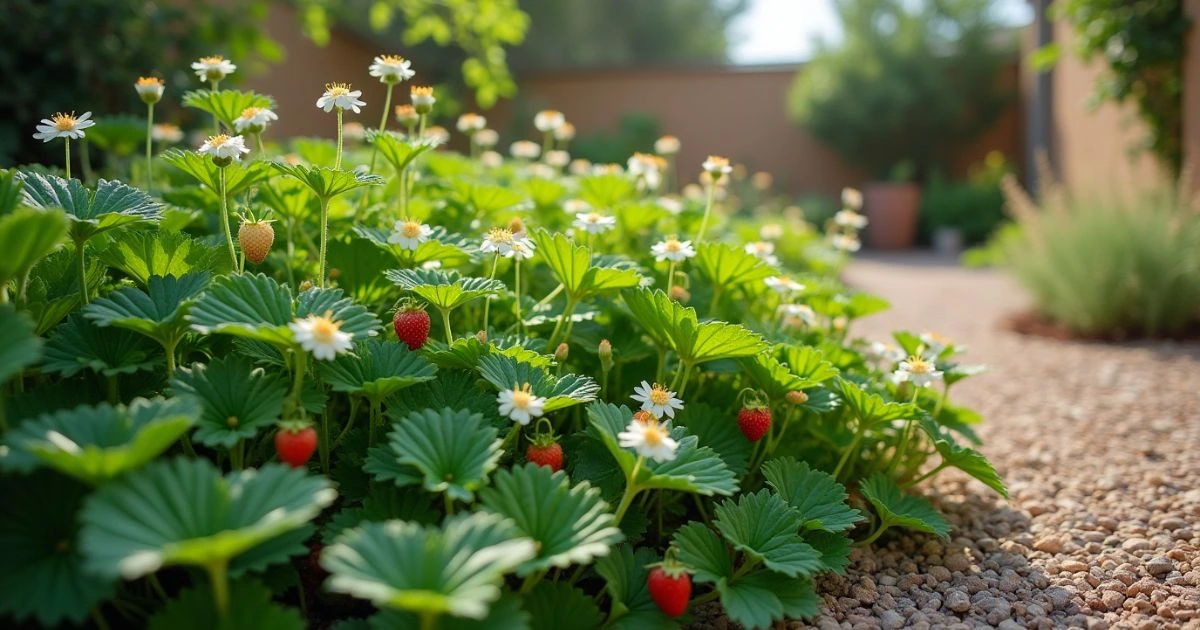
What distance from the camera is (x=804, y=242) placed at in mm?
4312

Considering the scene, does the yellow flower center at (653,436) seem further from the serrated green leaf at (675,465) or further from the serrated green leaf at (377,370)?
the serrated green leaf at (377,370)

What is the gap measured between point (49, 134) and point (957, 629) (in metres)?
1.63

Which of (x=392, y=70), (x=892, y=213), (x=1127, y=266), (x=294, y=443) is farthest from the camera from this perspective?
(x=892, y=213)

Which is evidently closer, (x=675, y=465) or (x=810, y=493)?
(x=675, y=465)

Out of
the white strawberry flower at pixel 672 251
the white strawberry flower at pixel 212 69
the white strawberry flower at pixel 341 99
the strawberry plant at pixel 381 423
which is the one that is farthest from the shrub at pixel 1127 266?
the white strawberry flower at pixel 212 69

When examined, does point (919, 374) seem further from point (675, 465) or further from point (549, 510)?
point (549, 510)

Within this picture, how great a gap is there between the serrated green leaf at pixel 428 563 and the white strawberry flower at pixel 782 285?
972 millimetres

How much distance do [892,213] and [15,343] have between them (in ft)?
32.5

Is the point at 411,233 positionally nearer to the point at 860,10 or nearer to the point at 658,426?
the point at 658,426

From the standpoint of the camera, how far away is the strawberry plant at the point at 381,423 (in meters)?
0.91

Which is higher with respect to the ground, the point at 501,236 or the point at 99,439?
the point at 501,236

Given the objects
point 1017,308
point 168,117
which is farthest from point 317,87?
point 1017,308

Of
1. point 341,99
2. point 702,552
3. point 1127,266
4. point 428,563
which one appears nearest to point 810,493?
point 702,552

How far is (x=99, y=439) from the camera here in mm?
937
